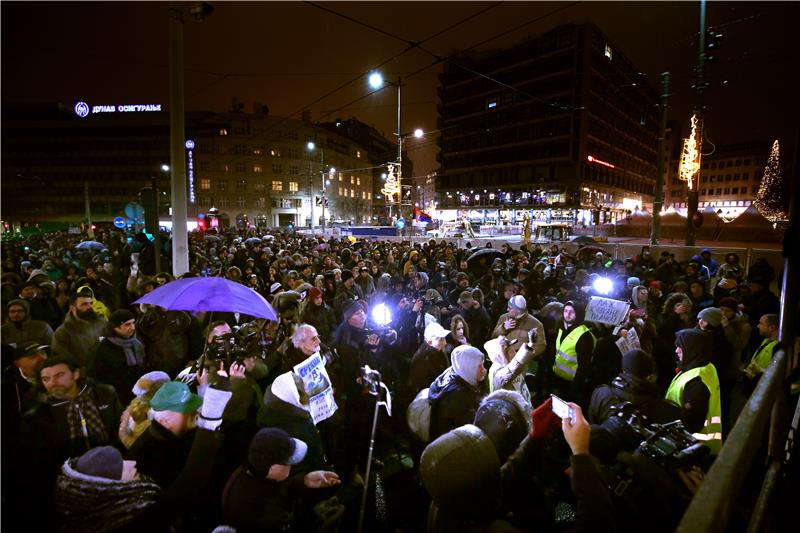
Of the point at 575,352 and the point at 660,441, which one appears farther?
the point at 575,352

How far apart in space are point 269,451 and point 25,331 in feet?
15.1

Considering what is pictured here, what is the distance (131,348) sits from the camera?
420cm

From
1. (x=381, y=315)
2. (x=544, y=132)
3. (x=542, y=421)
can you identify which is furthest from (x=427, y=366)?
(x=544, y=132)

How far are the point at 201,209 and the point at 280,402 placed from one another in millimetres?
74859

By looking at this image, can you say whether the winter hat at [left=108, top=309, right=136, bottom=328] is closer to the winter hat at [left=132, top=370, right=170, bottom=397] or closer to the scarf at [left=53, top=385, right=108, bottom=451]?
the scarf at [left=53, top=385, right=108, bottom=451]

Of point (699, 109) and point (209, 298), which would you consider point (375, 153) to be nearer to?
point (699, 109)

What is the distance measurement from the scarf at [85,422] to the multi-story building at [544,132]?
5349 cm

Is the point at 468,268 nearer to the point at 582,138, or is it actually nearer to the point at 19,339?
the point at 19,339

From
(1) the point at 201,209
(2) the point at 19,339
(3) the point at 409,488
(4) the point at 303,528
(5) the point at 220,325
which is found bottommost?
(3) the point at 409,488

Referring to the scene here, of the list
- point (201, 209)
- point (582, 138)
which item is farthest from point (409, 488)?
point (201, 209)

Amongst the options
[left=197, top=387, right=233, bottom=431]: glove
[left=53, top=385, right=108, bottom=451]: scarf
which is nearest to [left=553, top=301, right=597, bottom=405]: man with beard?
[left=197, top=387, right=233, bottom=431]: glove

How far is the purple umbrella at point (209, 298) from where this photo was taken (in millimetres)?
3756

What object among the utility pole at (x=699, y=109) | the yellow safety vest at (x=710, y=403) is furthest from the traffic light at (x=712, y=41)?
the yellow safety vest at (x=710, y=403)

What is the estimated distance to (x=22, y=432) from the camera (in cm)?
253
